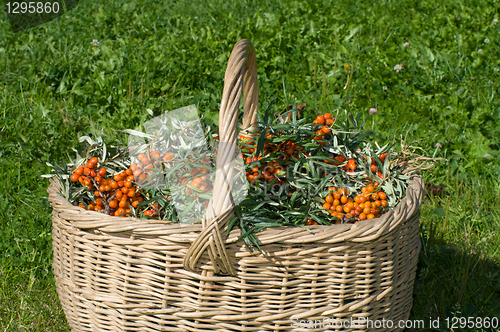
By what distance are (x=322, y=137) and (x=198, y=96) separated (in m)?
1.68

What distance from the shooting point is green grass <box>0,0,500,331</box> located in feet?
8.24

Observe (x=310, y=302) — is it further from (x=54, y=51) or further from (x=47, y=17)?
(x=47, y=17)

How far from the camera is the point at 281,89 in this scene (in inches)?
151

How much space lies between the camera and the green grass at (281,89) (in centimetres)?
251

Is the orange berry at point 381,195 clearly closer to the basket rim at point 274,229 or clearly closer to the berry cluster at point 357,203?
the berry cluster at point 357,203

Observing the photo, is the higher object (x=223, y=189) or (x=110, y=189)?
(x=223, y=189)

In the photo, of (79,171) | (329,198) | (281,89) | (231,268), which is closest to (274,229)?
(231,268)

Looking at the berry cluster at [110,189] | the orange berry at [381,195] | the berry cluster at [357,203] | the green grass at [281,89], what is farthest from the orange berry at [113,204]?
the orange berry at [381,195]

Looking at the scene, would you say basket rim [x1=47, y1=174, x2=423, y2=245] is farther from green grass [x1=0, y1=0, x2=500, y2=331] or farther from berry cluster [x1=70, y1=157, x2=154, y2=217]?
green grass [x1=0, y1=0, x2=500, y2=331]

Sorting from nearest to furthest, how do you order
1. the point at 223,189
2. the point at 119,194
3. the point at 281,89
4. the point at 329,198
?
the point at 223,189 → the point at 329,198 → the point at 119,194 → the point at 281,89

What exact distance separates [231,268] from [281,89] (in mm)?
2451

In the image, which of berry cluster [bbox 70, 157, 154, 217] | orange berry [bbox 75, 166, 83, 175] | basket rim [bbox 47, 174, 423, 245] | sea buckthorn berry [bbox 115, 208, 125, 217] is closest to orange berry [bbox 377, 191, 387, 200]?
basket rim [bbox 47, 174, 423, 245]

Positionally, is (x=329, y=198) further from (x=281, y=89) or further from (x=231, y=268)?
(x=281, y=89)

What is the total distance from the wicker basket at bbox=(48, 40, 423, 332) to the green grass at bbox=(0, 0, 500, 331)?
687mm
